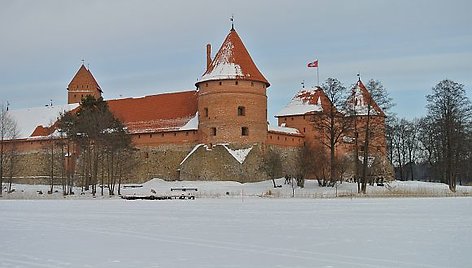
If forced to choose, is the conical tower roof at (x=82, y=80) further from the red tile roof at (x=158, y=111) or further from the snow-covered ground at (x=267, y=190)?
the snow-covered ground at (x=267, y=190)

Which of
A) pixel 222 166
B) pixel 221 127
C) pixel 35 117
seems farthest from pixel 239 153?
pixel 35 117

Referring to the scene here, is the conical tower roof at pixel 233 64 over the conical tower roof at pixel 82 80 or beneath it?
beneath

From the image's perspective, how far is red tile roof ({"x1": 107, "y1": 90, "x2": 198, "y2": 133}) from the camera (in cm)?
5050

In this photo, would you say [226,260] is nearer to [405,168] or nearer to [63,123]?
[63,123]

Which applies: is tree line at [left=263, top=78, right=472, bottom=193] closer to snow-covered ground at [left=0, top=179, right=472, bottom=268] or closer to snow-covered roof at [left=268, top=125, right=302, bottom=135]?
snow-covered roof at [left=268, top=125, right=302, bottom=135]

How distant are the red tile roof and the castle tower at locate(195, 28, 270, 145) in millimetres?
3872

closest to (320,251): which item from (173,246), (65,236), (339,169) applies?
(173,246)

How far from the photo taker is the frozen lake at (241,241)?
8.90m

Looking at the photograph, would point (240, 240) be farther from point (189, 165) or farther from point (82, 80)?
point (82, 80)

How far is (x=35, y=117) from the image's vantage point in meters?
60.9

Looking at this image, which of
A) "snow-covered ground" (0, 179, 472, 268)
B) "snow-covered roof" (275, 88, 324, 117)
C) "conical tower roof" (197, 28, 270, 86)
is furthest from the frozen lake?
"snow-covered roof" (275, 88, 324, 117)

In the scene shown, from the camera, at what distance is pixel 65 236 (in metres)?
12.1

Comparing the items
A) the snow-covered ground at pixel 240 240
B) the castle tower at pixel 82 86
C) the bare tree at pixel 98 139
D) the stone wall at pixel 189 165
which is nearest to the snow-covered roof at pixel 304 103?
the stone wall at pixel 189 165

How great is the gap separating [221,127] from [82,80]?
28890 mm
